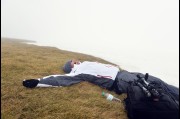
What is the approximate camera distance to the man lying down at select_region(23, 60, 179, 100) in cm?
568

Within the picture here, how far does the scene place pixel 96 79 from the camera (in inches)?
249

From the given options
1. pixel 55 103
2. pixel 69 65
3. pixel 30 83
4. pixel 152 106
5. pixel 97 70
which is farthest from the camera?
pixel 69 65

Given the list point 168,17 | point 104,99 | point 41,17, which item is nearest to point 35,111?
point 104,99

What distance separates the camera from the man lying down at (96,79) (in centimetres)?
568

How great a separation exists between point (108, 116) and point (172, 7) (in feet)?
378

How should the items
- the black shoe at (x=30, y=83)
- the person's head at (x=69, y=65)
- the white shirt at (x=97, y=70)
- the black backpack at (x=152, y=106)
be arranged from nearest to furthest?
the black backpack at (x=152, y=106) < the black shoe at (x=30, y=83) < the white shirt at (x=97, y=70) < the person's head at (x=69, y=65)

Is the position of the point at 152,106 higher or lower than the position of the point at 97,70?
lower

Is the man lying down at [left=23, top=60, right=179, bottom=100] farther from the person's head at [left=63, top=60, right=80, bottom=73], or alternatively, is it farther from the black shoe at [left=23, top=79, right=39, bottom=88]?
the person's head at [left=63, top=60, right=80, bottom=73]

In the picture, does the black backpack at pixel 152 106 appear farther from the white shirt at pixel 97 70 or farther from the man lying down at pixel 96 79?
the white shirt at pixel 97 70

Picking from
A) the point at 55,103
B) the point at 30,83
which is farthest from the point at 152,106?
the point at 30,83

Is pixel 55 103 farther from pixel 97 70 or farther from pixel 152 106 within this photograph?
pixel 152 106

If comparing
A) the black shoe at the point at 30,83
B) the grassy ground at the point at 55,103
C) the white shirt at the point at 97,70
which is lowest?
the grassy ground at the point at 55,103

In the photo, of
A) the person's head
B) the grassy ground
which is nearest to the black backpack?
the grassy ground

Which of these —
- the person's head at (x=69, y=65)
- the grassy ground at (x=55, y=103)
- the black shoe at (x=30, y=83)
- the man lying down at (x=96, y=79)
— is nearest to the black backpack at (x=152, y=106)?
the grassy ground at (x=55, y=103)
